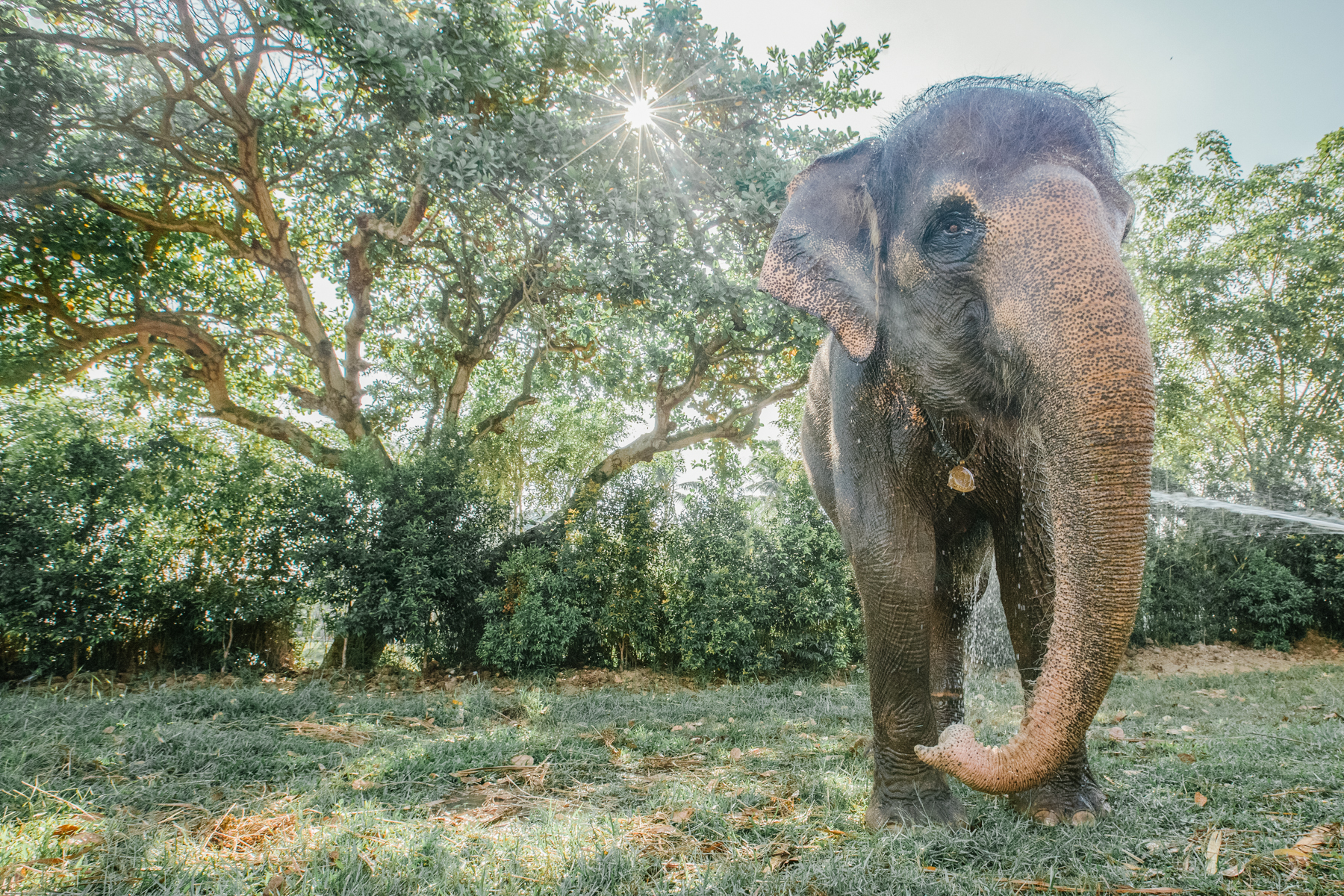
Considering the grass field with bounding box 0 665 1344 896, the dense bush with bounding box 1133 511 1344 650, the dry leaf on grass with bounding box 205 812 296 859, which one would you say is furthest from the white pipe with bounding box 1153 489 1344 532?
the dry leaf on grass with bounding box 205 812 296 859

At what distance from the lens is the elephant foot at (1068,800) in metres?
2.71

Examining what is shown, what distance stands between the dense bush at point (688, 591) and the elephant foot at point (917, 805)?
605 centimetres

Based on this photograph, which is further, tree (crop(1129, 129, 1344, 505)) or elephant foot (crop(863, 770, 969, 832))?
tree (crop(1129, 129, 1344, 505))

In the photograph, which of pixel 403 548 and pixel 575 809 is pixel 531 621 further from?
pixel 575 809

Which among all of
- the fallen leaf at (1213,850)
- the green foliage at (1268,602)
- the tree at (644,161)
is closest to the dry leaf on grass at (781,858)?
the fallen leaf at (1213,850)

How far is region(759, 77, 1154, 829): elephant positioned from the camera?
6.19ft

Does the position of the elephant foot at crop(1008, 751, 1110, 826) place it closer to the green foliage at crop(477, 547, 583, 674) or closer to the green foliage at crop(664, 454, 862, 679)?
the green foliage at crop(664, 454, 862, 679)

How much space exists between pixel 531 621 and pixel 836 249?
23.4 feet

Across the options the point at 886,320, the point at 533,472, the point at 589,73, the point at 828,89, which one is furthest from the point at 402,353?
the point at 886,320

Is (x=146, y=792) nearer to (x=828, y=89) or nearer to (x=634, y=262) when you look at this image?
(x=634, y=262)

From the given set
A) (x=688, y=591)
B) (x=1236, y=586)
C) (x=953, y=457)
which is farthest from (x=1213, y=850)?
(x=1236, y=586)

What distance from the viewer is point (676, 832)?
8.26 ft

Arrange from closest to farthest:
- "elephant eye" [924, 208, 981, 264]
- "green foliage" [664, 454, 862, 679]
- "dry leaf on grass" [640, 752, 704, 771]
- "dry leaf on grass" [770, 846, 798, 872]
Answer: "dry leaf on grass" [770, 846, 798, 872]
"elephant eye" [924, 208, 981, 264]
"dry leaf on grass" [640, 752, 704, 771]
"green foliage" [664, 454, 862, 679]

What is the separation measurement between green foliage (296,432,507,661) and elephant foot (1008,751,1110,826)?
770 centimetres
